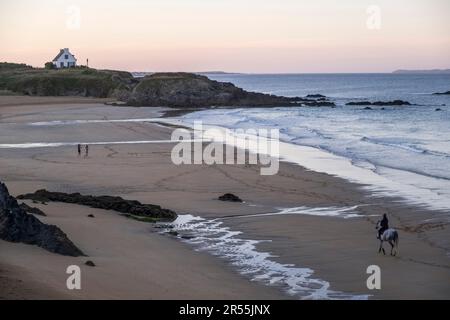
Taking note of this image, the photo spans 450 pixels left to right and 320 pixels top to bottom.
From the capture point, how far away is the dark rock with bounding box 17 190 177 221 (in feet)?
61.4

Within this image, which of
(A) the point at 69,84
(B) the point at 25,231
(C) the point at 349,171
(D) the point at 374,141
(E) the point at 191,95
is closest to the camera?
(B) the point at 25,231

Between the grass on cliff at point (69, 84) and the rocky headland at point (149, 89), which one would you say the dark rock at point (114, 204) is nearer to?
the rocky headland at point (149, 89)

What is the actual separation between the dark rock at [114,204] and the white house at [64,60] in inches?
Result: 4170

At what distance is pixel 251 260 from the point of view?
47.8ft

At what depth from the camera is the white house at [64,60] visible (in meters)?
121

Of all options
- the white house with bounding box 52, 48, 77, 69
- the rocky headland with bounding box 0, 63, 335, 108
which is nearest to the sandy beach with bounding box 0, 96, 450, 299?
the rocky headland with bounding box 0, 63, 335, 108

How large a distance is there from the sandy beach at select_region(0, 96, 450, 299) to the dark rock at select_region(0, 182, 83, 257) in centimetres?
22

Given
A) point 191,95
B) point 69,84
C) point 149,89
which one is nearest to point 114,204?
point 191,95

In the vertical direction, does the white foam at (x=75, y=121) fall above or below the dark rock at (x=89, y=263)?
above

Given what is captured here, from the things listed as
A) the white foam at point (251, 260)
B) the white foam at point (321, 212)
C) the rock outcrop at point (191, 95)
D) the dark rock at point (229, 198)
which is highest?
the rock outcrop at point (191, 95)

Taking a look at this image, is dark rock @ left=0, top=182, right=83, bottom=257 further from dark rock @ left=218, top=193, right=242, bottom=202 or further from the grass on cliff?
the grass on cliff

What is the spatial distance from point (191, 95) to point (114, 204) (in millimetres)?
64167

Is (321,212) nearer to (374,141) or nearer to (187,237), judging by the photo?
(187,237)

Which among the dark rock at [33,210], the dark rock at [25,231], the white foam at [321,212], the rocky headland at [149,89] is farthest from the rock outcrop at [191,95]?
the dark rock at [25,231]
